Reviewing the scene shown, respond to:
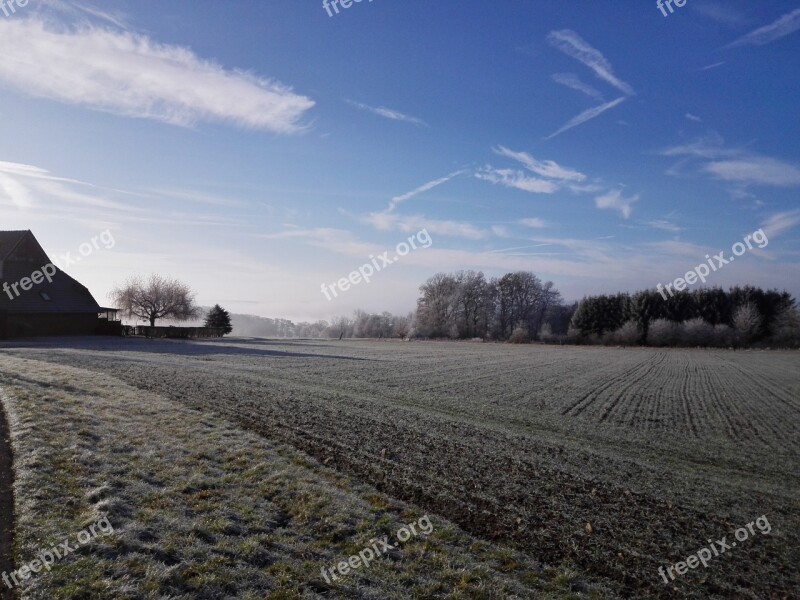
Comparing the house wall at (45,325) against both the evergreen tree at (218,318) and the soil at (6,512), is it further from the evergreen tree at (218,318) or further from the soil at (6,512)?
the soil at (6,512)

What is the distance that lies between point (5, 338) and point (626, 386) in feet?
162

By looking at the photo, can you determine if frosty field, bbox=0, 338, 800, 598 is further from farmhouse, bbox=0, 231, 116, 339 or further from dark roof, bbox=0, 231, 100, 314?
dark roof, bbox=0, 231, 100, 314

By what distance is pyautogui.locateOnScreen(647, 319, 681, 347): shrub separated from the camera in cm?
8325

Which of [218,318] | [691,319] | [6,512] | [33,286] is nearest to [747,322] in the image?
[691,319]

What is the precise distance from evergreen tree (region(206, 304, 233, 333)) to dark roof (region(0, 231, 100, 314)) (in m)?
27.0

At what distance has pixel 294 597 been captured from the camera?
5.11 metres

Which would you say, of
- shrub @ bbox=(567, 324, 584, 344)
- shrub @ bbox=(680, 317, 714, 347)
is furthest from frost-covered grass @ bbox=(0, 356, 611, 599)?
shrub @ bbox=(680, 317, 714, 347)

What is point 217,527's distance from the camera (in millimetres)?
6391

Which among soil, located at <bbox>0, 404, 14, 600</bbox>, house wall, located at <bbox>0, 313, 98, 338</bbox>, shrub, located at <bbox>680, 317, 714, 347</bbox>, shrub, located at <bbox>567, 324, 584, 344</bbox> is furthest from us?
shrub, located at <bbox>567, 324, 584, 344</bbox>

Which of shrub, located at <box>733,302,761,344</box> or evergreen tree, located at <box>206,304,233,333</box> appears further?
shrub, located at <box>733,302,761,344</box>

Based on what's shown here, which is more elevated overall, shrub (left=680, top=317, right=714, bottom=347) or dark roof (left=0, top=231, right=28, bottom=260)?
dark roof (left=0, top=231, right=28, bottom=260)

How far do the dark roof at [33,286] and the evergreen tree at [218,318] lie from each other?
88.6 ft

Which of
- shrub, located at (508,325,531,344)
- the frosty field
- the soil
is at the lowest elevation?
the frosty field

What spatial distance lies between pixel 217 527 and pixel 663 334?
91559mm
